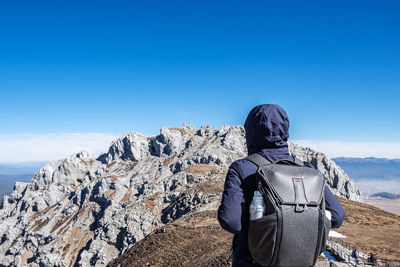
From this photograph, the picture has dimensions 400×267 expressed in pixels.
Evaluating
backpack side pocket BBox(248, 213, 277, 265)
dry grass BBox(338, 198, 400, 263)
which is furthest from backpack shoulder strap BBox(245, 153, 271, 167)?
dry grass BBox(338, 198, 400, 263)

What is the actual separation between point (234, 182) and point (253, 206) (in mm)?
398

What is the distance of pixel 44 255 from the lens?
232 feet

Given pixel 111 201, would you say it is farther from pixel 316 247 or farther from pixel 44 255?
pixel 316 247

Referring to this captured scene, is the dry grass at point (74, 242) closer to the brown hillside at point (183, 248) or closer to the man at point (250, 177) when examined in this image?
the brown hillside at point (183, 248)

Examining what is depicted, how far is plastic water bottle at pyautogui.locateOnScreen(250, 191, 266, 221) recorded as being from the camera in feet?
11.1

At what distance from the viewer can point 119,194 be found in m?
85.8

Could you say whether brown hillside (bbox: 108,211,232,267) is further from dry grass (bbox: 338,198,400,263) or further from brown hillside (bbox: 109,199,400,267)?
dry grass (bbox: 338,198,400,263)

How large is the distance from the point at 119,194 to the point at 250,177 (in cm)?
8816

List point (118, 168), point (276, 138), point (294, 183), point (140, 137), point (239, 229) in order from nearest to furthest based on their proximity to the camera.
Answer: point (294, 183) → point (239, 229) → point (276, 138) → point (118, 168) → point (140, 137)

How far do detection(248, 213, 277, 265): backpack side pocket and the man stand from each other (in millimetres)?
241

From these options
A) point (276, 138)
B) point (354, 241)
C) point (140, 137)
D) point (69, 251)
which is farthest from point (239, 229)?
point (140, 137)

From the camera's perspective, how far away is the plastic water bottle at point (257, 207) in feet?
11.1

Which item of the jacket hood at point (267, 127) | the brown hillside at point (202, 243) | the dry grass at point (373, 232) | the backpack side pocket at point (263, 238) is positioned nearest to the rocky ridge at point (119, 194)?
the brown hillside at point (202, 243)

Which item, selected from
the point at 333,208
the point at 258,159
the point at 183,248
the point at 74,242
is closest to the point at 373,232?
the point at 183,248
